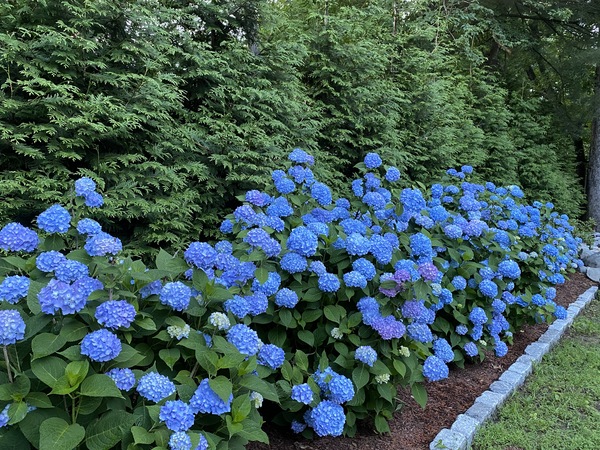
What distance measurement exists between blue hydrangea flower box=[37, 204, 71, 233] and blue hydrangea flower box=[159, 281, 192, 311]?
1.39 feet

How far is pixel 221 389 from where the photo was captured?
4.51 ft

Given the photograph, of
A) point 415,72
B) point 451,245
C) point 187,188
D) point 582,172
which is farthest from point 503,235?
point 582,172

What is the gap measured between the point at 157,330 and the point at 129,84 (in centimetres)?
191

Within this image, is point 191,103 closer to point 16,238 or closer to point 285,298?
point 285,298

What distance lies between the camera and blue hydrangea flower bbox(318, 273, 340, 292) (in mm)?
2102

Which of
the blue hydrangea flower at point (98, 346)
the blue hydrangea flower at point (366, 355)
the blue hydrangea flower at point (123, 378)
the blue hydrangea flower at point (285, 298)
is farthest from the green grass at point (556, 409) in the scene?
the blue hydrangea flower at point (98, 346)

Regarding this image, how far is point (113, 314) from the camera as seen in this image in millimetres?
1318

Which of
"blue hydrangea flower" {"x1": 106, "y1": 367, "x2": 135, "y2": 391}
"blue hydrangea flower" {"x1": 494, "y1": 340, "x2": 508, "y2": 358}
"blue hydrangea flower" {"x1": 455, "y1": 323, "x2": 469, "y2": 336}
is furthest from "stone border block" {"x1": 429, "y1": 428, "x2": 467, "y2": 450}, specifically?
"blue hydrangea flower" {"x1": 106, "y1": 367, "x2": 135, "y2": 391}

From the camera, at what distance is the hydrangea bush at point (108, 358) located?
4.04 feet

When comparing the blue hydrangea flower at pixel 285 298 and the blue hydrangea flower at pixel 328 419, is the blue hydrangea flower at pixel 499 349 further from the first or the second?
the blue hydrangea flower at pixel 285 298

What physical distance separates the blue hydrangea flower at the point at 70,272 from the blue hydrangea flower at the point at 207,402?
49 cm

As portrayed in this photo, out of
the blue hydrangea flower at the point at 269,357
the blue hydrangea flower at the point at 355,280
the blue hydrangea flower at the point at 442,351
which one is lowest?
the blue hydrangea flower at the point at 442,351

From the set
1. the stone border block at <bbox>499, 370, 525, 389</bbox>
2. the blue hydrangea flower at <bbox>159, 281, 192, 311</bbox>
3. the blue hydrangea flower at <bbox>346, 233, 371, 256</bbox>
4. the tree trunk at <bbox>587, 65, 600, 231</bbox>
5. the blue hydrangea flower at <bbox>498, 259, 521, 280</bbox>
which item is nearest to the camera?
the blue hydrangea flower at <bbox>159, 281, 192, 311</bbox>

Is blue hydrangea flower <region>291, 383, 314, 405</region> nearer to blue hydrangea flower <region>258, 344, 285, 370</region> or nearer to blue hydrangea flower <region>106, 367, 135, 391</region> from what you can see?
blue hydrangea flower <region>258, 344, 285, 370</region>
